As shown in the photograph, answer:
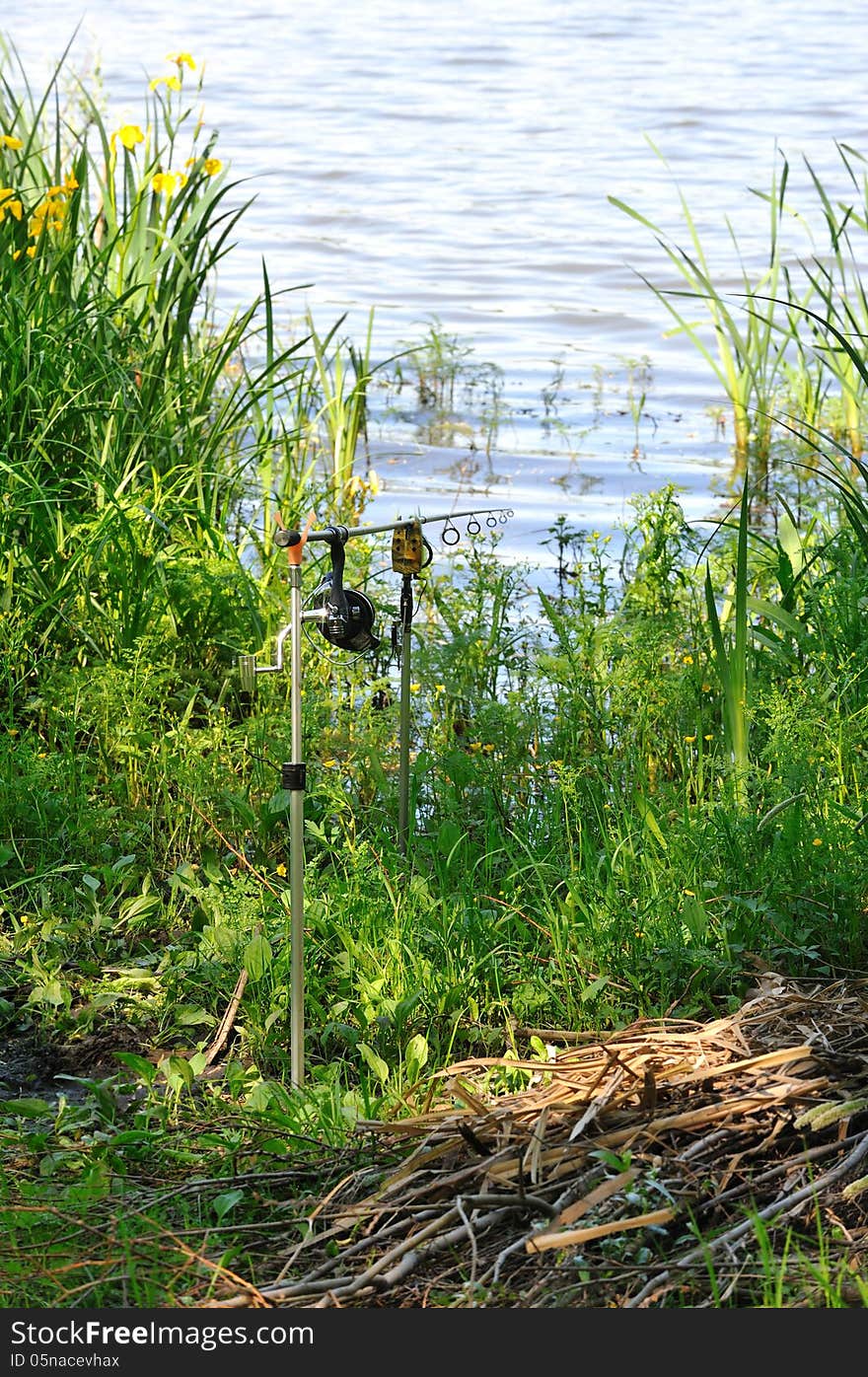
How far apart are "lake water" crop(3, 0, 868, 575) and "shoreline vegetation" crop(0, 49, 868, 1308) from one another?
3.35ft

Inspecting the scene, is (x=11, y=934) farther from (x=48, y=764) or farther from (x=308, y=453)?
(x=308, y=453)

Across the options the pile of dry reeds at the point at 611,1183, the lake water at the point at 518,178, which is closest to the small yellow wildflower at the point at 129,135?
the lake water at the point at 518,178

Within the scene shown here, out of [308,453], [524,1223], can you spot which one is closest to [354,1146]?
[524,1223]

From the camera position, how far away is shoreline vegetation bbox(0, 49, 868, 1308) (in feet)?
8.28

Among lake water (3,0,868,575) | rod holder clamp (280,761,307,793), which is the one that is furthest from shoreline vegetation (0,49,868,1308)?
lake water (3,0,868,575)

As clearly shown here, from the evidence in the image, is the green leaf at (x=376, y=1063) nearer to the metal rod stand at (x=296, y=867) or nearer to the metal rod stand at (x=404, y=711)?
the metal rod stand at (x=296, y=867)

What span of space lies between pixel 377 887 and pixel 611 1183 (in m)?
1.26

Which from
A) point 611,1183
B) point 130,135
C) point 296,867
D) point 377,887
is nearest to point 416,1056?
point 296,867

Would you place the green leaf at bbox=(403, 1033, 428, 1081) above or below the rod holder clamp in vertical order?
below

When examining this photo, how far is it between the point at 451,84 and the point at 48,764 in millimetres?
13022

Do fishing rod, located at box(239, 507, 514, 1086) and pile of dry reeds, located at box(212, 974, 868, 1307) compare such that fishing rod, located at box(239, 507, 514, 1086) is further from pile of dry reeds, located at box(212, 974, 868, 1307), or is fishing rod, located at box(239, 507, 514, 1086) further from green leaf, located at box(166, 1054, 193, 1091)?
pile of dry reeds, located at box(212, 974, 868, 1307)

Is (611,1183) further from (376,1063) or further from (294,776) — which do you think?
(294,776)

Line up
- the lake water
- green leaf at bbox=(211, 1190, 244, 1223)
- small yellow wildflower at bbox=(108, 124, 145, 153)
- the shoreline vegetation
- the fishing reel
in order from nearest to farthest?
the shoreline vegetation, green leaf at bbox=(211, 1190, 244, 1223), the fishing reel, small yellow wildflower at bbox=(108, 124, 145, 153), the lake water

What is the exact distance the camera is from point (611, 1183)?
2.50m
